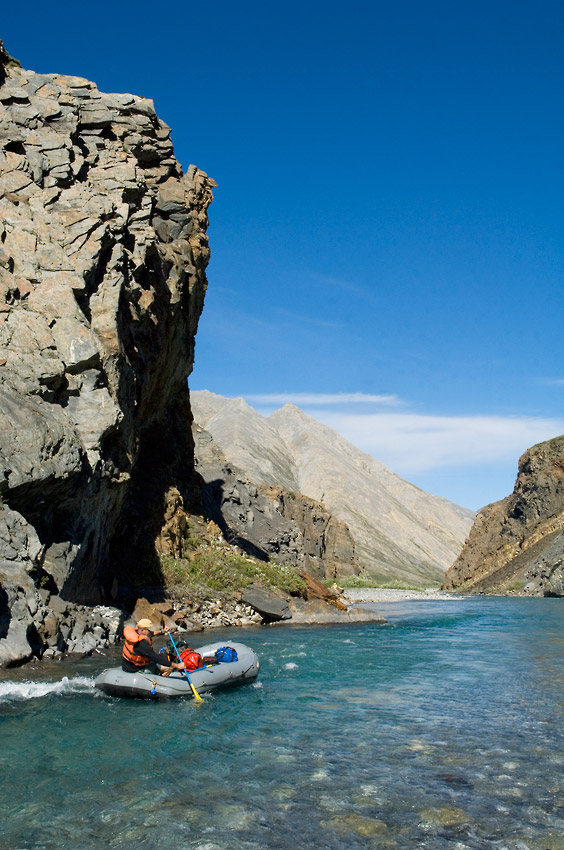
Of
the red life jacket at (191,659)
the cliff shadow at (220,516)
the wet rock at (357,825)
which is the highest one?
the cliff shadow at (220,516)

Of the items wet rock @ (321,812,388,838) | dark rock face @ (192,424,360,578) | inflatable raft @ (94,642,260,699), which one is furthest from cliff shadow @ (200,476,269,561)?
wet rock @ (321,812,388,838)

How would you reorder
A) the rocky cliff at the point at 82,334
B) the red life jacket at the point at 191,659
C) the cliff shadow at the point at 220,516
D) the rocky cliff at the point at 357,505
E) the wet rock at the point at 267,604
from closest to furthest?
the red life jacket at the point at 191,659
the rocky cliff at the point at 82,334
the wet rock at the point at 267,604
the cliff shadow at the point at 220,516
the rocky cliff at the point at 357,505

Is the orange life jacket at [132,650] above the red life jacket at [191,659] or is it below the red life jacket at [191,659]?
above

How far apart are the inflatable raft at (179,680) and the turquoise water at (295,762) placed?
0.27m

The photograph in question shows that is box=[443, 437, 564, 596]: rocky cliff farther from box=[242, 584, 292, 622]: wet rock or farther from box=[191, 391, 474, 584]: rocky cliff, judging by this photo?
box=[191, 391, 474, 584]: rocky cliff

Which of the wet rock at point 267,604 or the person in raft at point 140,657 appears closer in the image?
the person in raft at point 140,657

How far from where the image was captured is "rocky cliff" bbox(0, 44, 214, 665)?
18.2 metres

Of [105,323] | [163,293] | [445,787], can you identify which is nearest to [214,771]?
[445,787]

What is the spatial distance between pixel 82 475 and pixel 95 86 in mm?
20137

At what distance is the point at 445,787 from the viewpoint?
880 cm

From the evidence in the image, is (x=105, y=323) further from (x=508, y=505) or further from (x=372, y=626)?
(x=508, y=505)

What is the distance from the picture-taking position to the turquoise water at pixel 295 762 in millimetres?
7512

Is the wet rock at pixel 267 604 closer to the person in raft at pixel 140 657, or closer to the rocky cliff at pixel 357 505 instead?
the person in raft at pixel 140 657

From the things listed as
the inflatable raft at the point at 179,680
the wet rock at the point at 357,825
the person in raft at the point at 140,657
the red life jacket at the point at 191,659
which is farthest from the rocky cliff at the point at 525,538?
the wet rock at the point at 357,825
